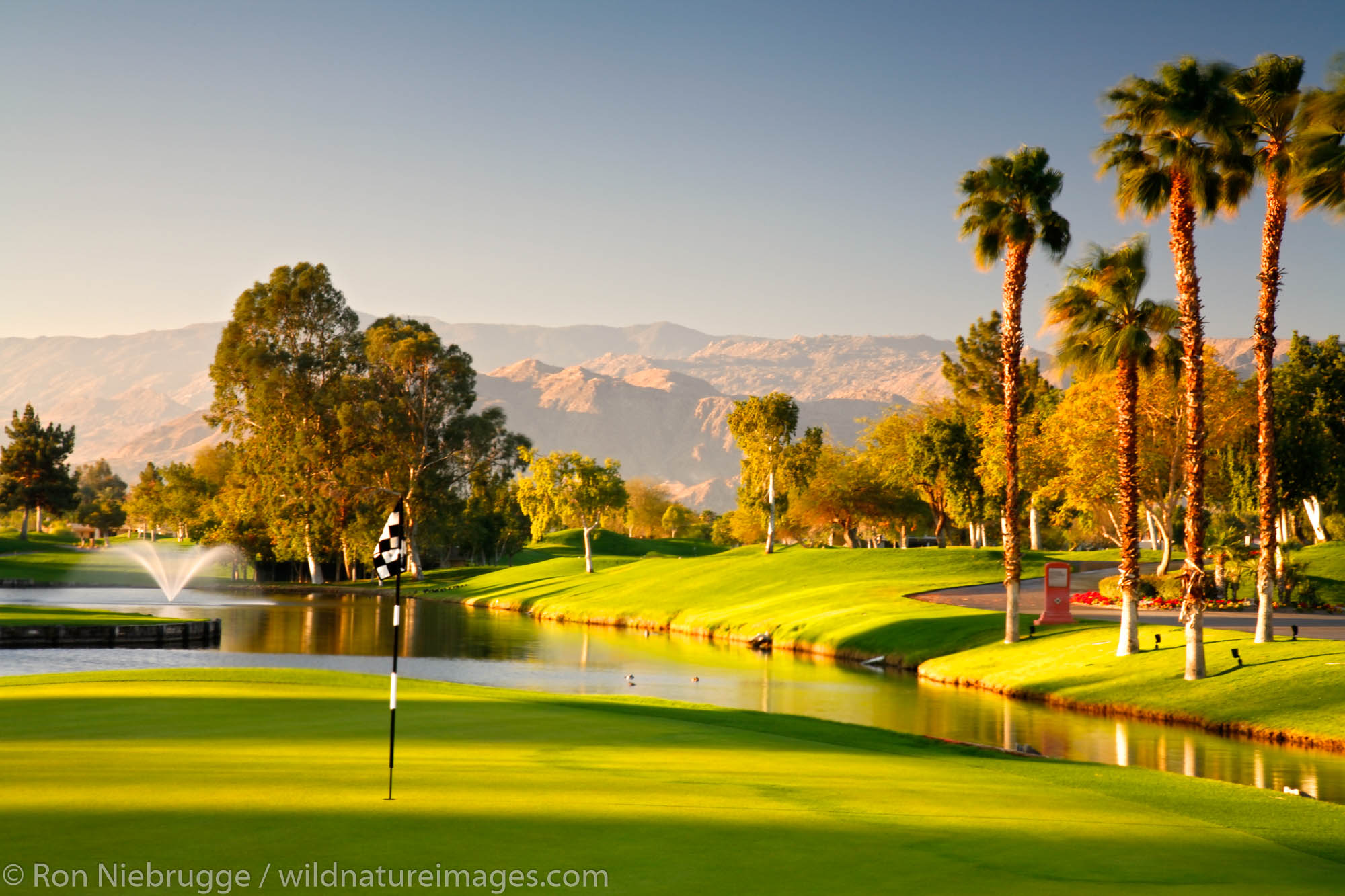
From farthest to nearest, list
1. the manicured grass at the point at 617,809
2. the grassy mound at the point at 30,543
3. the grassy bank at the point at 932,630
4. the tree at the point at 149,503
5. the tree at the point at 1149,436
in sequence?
Answer: the tree at the point at 149,503 < the grassy mound at the point at 30,543 < the tree at the point at 1149,436 < the grassy bank at the point at 932,630 < the manicured grass at the point at 617,809

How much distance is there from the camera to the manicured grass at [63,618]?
49.2 meters

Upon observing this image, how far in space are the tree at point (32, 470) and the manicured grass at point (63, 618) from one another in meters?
88.7

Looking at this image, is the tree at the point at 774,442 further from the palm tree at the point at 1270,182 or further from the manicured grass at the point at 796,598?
the palm tree at the point at 1270,182

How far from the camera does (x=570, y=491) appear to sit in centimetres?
9025

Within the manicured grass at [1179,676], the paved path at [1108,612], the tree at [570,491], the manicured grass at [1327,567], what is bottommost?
the manicured grass at [1179,676]

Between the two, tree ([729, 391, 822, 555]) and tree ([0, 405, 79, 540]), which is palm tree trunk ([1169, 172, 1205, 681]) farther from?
tree ([0, 405, 79, 540])

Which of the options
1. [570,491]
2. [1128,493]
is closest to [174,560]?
[570,491]

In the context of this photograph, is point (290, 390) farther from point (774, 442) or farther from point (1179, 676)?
point (1179, 676)

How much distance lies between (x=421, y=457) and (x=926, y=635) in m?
67.9

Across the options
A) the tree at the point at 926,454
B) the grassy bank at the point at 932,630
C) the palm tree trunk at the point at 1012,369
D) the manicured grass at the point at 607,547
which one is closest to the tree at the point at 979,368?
the tree at the point at 926,454

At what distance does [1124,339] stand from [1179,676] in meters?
10.2

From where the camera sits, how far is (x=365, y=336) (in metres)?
110

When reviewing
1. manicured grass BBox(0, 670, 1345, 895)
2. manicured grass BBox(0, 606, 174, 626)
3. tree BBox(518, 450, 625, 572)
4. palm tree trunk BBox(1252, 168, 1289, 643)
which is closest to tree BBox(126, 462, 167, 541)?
tree BBox(518, 450, 625, 572)

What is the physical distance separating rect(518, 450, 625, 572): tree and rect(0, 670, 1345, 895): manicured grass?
68.7m
